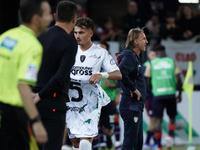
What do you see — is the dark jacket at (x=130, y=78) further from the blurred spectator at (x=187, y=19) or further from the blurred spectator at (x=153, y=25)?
the blurred spectator at (x=187, y=19)

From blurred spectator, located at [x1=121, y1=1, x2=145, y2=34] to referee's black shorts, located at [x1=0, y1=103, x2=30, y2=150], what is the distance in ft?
28.0

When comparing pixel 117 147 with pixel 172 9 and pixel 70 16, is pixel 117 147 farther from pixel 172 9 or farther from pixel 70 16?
pixel 70 16

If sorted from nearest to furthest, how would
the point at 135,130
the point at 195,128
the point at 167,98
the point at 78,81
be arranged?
the point at 78,81, the point at 135,130, the point at 167,98, the point at 195,128

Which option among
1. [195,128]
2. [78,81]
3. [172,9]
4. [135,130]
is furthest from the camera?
[172,9]

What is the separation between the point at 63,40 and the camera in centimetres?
477

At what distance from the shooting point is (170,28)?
1211 centimetres

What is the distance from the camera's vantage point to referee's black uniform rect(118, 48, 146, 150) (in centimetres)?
664

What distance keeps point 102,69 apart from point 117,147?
402 centimetres

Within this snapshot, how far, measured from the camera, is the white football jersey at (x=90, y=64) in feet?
20.6

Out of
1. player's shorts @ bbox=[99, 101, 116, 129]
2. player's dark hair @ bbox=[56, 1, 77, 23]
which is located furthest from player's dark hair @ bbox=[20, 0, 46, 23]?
player's shorts @ bbox=[99, 101, 116, 129]

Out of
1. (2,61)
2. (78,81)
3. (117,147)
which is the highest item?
(2,61)

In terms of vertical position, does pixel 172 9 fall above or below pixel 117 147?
above

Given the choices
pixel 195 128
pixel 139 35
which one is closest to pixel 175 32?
pixel 195 128

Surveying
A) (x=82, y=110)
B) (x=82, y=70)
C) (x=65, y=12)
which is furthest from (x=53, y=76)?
(x=82, y=110)
